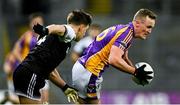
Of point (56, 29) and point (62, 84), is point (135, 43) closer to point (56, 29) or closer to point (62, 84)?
point (62, 84)

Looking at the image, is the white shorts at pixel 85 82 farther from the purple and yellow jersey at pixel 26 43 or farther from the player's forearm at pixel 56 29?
the purple and yellow jersey at pixel 26 43

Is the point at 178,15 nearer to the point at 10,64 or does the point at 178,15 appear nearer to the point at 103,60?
the point at 10,64

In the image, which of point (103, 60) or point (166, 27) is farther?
point (166, 27)

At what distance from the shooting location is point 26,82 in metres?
10.2

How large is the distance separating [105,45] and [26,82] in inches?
49.8

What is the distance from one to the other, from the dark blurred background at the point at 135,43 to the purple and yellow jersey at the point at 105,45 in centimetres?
531

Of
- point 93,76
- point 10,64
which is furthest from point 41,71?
point 10,64

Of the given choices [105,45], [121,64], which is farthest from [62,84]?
[121,64]

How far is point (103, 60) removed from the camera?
11062 mm

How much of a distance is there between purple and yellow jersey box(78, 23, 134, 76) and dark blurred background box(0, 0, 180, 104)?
5.31m

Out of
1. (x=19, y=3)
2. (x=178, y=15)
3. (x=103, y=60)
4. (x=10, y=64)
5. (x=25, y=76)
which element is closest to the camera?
(x=25, y=76)

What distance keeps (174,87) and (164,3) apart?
284 cm

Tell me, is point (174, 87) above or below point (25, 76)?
below

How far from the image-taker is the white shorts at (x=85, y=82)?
11.1m
